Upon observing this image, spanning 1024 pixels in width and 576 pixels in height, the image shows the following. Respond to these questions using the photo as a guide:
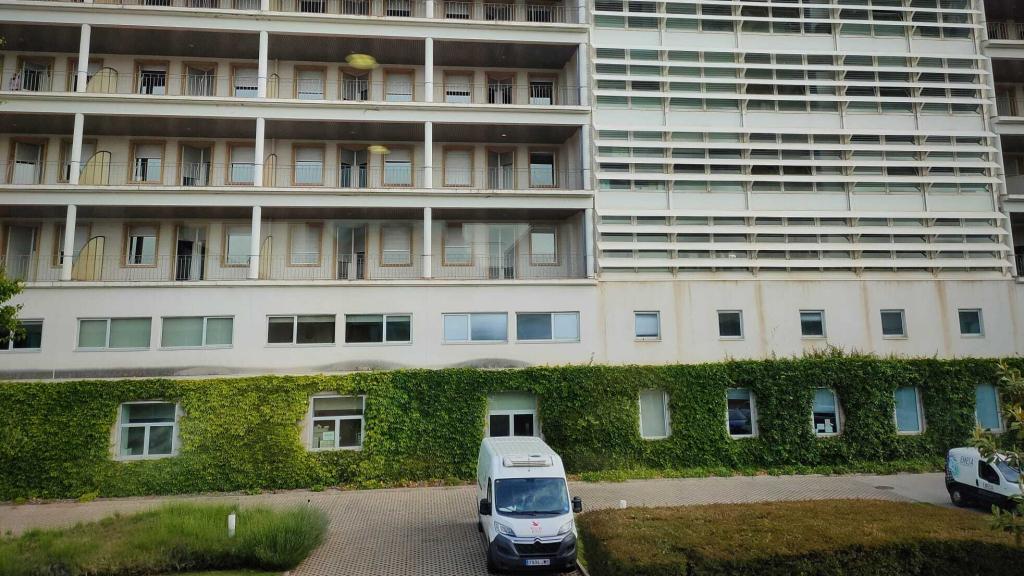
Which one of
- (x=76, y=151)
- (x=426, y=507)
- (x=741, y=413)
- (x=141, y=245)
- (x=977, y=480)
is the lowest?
(x=426, y=507)

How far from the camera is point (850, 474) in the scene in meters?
19.8

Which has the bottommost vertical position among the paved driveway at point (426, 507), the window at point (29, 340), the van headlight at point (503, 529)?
the paved driveway at point (426, 507)

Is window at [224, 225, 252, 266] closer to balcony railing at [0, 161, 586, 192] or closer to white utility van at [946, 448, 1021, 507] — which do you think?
balcony railing at [0, 161, 586, 192]

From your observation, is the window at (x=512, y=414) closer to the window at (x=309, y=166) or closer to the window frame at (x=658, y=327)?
the window frame at (x=658, y=327)

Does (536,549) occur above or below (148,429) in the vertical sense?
below

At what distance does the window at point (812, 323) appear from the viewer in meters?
22.8

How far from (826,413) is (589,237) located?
10.7 metres

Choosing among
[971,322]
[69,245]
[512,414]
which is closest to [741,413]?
[512,414]

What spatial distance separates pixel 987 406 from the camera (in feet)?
71.3

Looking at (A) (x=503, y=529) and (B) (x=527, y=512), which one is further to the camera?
(B) (x=527, y=512)

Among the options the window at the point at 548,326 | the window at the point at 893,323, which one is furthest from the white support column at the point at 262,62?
the window at the point at 893,323

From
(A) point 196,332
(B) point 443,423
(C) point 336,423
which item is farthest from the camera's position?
(A) point 196,332

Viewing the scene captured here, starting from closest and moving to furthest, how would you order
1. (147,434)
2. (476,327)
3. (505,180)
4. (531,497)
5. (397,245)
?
1. (531,497)
2. (147,434)
3. (476,327)
4. (397,245)
5. (505,180)

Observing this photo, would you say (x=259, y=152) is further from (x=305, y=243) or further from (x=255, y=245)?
(x=305, y=243)
